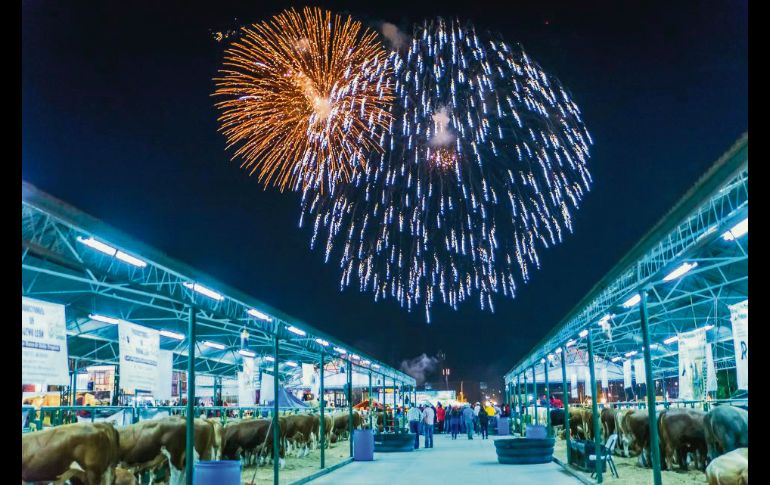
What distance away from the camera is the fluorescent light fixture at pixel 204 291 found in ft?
43.4

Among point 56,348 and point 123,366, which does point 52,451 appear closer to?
point 123,366

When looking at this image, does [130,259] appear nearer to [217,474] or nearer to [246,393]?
[217,474]

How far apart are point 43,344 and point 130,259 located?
91.7 inches

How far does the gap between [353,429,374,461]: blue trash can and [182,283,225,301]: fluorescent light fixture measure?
509 inches

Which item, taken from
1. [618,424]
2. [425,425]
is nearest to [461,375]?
[425,425]

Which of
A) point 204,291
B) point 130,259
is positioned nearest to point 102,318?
point 204,291

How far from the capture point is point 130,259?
11.7 metres

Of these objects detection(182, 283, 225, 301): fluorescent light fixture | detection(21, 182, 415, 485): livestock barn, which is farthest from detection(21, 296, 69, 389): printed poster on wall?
detection(182, 283, 225, 301): fluorescent light fixture

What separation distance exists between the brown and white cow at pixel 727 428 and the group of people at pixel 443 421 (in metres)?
15.9

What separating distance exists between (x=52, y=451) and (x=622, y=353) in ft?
144

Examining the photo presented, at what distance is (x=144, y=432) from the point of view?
16734 mm

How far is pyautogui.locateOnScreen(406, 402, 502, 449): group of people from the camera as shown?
34.1 m

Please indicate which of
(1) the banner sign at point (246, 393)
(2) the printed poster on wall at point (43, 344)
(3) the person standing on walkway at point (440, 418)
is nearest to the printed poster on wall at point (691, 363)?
(1) the banner sign at point (246, 393)

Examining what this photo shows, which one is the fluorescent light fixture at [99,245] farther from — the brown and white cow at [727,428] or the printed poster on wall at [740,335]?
the brown and white cow at [727,428]
